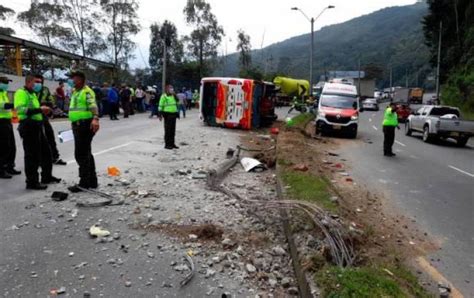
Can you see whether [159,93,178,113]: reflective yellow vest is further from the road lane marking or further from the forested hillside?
the forested hillside

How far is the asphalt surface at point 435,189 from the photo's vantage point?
5.85 m

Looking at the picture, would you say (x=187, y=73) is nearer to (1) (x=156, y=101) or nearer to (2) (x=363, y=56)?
(1) (x=156, y=101)

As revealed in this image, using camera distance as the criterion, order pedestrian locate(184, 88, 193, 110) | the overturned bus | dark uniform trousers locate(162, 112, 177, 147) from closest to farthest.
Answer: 1. dark uniform trousers locate(162, 112, 177, 147)
2. the overturned bus
3. pedestrian locate(184, 88, 193, 110)

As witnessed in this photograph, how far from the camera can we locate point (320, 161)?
13.5 meters

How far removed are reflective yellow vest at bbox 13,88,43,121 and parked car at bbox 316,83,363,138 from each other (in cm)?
1524

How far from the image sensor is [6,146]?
28.2 feet

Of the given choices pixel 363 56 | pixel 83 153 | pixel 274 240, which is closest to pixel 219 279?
pixel 274 240

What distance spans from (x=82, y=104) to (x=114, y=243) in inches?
115

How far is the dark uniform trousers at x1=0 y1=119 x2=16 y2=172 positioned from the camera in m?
8.49

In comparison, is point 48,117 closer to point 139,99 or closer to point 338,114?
point 338,114

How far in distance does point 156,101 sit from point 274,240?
850 inches

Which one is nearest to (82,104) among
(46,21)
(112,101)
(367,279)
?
(367,279)

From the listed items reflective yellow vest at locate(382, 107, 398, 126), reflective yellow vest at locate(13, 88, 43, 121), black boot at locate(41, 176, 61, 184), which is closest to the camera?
reflective yellow vest at locate(13, 88, 43, 121)

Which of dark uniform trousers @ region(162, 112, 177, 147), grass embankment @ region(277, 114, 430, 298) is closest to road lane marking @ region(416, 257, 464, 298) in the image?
grass embankment @ region(277, 114, 430, 298)
